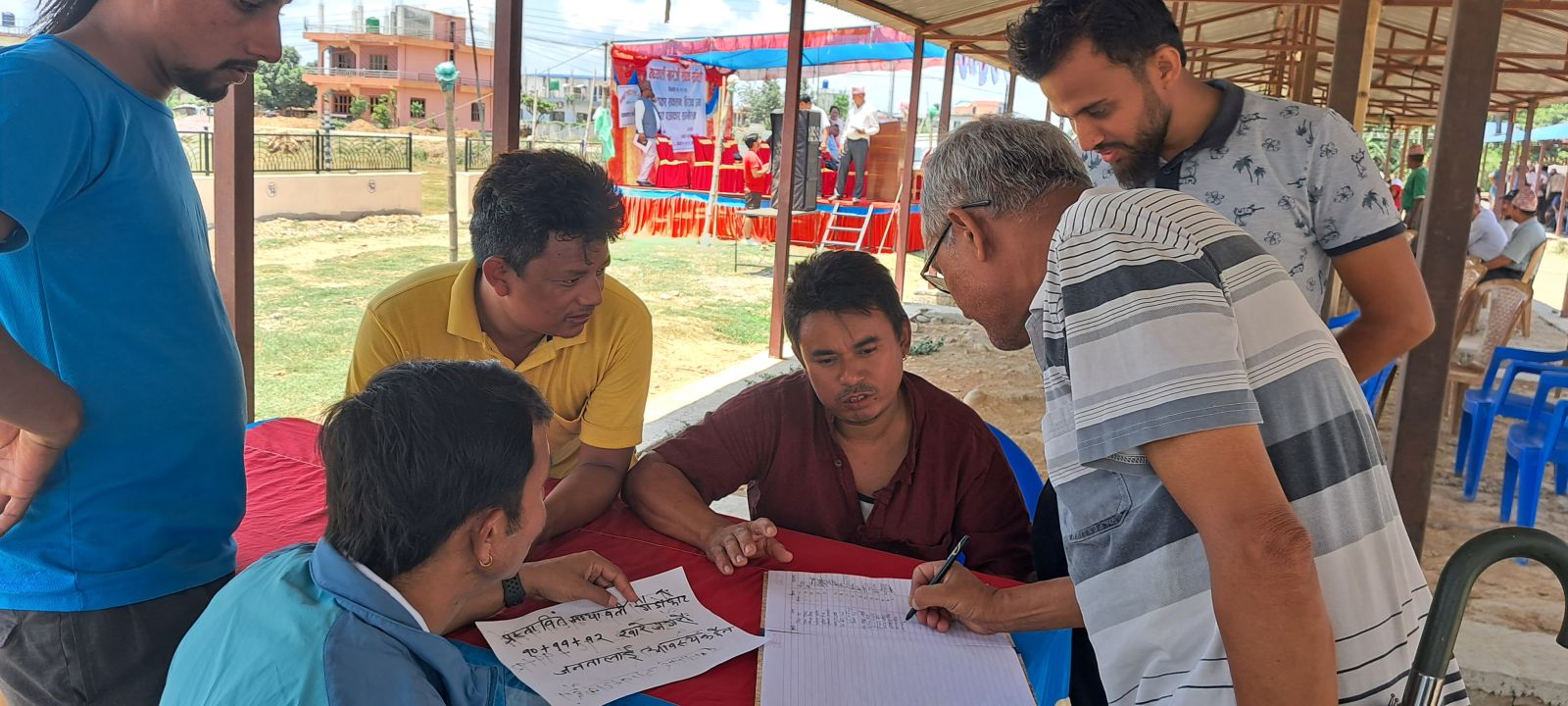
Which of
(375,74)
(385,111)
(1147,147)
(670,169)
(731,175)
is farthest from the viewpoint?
(375,74)

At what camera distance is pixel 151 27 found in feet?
4.44

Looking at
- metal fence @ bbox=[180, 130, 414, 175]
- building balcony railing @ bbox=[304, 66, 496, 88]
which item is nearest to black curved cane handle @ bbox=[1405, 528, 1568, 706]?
metal fence @ bbox=[180, 130, 414, 175]

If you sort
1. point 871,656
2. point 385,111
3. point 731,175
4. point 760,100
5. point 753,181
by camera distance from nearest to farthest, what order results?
point 871,656
point 753,181
point 731,175
point 385,111
point 760,100

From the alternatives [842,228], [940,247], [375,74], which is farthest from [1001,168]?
[375,74]

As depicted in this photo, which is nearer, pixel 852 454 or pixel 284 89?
pixel 852 454

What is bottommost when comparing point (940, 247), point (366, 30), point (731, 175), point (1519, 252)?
point (1519, 252)

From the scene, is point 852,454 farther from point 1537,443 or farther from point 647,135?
point 647,135

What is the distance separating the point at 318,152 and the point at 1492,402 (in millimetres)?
14074

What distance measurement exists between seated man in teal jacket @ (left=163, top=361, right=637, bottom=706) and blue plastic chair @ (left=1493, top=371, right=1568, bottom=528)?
14.5 ft

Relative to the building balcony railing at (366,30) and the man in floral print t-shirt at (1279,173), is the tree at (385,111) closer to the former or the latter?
the building balcony railing at (366,30)

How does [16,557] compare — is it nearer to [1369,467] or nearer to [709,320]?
[1369,467]

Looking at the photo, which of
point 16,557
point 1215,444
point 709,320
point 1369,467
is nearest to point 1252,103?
point 1369,467

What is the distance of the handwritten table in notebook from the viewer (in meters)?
1.64

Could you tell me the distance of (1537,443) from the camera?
430 centimetres
